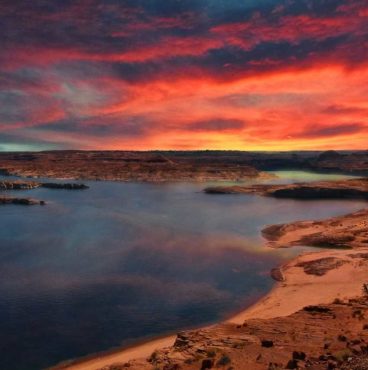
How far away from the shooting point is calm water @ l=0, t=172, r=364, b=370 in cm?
2648

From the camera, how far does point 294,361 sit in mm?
17609

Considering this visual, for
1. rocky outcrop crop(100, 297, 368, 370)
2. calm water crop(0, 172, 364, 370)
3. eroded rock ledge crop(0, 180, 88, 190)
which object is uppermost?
eroded rock ledge crop(0, 180, 88, 190)

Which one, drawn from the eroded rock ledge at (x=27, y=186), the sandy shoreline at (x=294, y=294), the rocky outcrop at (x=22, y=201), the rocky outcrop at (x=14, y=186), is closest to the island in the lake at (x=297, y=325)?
the sandy shoreline at (x=294, y=294)

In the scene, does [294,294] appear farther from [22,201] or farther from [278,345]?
[22,201]

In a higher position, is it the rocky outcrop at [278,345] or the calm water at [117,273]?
the rocky outcrop at [278,345]

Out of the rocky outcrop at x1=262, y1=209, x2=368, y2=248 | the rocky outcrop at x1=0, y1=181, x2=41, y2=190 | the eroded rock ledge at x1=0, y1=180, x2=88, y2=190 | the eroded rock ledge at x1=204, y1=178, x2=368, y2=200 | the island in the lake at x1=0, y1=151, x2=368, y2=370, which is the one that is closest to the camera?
the island in the lake at x1=0, y1=151, x2=368, y2=370

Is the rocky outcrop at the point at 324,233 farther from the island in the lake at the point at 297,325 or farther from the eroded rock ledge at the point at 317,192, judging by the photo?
the eroded rock ledge at the point at 317,192

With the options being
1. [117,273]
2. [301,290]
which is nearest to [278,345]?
[301,290]

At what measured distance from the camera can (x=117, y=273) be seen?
37.8 meters

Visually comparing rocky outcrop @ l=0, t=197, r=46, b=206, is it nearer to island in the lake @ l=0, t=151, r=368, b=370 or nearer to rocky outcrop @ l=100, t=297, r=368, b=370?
island in the lake @ l=0, t=151, r=368, b=370

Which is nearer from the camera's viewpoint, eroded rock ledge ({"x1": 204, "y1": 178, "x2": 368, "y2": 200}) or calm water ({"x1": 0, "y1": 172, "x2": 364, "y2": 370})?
calm water ({"x1": 0, "y1": 172, "x2": 364, "y2": 370})

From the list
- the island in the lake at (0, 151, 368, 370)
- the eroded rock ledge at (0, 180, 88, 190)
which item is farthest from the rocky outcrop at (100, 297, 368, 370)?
the eroded rock ledge at (0, 180, 88, 190)

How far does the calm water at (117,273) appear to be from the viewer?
2648 cm

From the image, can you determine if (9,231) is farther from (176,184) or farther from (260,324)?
(176,184)
